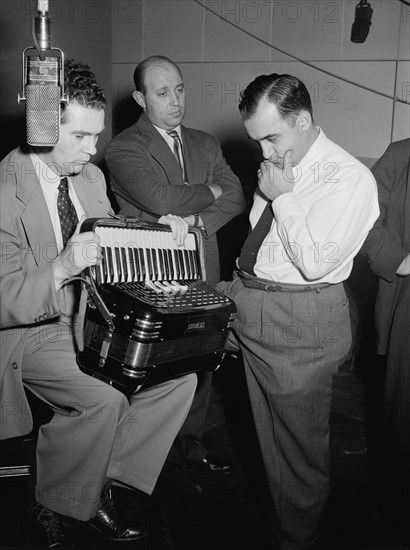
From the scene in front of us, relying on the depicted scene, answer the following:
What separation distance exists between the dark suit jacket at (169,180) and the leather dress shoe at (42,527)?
142 centimetres

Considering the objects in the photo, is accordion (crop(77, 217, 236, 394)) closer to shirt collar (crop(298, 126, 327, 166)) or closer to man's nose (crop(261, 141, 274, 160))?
man's nose (crop(261, 141, 274, 160))

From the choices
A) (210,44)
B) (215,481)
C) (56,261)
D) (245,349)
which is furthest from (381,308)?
(210,44)

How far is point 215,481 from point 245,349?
3.15 feet

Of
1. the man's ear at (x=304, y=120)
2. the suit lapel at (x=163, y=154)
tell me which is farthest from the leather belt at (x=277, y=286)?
the suit lapel at (x=163, y=154)

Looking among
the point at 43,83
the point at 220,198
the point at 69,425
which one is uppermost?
the point at 43,83

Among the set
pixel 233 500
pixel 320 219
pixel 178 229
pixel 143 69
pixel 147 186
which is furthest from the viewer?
pixel 143 69

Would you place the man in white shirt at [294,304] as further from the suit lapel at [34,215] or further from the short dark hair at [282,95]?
the suit lapel at [34,215]

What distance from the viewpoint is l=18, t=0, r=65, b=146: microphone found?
6.93 feet

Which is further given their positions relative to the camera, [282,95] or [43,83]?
[282,95]

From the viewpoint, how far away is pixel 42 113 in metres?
2.15

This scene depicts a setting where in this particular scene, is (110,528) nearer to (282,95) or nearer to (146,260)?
(146,260)

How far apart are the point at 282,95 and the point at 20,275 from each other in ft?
3.95

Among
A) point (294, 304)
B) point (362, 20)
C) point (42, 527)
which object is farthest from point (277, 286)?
point (362, 20)

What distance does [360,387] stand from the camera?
455 centimetres
